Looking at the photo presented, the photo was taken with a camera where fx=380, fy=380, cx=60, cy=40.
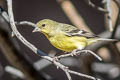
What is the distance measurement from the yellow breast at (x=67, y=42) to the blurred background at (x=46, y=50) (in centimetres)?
45

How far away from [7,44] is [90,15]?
8.39 ft

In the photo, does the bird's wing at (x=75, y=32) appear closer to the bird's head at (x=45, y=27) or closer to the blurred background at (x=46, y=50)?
the bird's head at (x=45, y=27)

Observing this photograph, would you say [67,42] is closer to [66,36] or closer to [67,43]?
[67,43]

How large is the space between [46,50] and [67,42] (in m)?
2.40

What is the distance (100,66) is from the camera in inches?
170

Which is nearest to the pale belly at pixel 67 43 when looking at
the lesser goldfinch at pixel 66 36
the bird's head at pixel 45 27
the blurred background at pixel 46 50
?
the lesser goldfinch at pixel 66 36

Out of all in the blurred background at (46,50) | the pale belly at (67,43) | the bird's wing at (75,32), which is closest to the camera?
the pale belly at (67,43)

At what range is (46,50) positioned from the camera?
5.47 m

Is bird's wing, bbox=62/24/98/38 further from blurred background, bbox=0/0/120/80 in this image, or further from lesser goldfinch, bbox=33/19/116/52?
blurred background, bbox=0/0/120/80

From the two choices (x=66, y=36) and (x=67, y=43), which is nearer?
(x=67, y=43)

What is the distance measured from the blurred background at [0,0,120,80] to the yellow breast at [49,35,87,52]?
1.47 ft

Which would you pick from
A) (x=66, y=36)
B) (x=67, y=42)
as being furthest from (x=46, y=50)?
(x=67, y=42)

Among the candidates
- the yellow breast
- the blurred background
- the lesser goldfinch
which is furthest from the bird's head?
the blurred background

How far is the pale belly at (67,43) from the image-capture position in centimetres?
301
